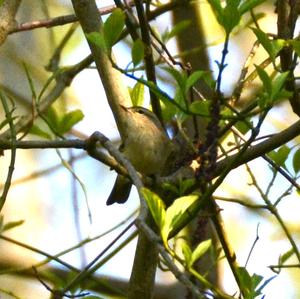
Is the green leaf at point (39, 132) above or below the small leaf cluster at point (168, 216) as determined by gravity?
above

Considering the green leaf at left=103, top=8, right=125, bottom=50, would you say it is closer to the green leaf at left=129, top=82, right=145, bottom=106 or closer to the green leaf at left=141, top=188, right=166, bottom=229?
the green leaf at left=141, top=188, right=166, bottom=229

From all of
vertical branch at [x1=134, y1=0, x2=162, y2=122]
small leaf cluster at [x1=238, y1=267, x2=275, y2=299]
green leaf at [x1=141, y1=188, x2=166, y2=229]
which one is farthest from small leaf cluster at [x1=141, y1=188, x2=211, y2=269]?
vertical branch at [x1=134, y1=0, x2=162, y2=122]

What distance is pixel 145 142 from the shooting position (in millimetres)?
1666

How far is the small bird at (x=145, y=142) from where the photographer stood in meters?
1.63

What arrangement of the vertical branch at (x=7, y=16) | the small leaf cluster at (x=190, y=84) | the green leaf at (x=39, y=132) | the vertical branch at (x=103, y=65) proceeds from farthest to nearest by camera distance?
the green leaf at (x=39, y=132) < the vertical branch at (x=7, y=16) < the vertical branch at (x=103, y=65) < the small leaf cluster at (x=190, y=84)

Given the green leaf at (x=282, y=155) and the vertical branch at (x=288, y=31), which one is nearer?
the vertical branch at (x=288, y=31)

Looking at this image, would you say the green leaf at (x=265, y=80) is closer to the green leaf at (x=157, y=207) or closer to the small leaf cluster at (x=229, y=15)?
the small leaf cluster at (x=229, y=15)

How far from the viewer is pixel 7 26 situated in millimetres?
1815

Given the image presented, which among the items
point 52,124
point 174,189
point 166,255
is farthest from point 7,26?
point 166,255

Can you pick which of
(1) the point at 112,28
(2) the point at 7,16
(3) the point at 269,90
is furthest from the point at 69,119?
(3) the point at 269,90

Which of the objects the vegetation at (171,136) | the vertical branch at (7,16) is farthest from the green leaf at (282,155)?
the vertical branch at (7,16)

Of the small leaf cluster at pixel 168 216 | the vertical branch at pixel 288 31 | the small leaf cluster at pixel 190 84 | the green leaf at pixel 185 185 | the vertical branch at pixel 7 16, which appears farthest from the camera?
the vertical branch at pixel 7 16

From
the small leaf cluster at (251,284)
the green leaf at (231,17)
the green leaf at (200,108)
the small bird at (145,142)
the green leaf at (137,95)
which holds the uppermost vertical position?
the green leaf at (137,95)

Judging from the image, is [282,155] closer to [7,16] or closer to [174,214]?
[174,214]
